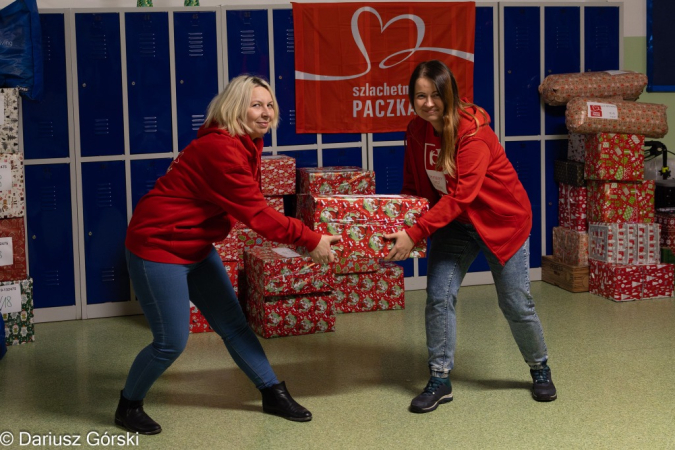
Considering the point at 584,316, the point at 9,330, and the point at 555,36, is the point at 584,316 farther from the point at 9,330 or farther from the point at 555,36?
the point at 9,330

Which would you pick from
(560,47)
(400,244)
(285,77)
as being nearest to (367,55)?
(285,77)

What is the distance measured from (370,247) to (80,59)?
113 inches

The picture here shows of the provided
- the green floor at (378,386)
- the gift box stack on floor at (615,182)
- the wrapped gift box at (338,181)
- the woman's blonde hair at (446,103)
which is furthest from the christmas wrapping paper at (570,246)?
the woman's blonde hair at (446,103)

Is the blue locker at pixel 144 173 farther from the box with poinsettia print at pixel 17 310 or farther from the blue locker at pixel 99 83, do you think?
the box with poinsettia print at pixel 17 310

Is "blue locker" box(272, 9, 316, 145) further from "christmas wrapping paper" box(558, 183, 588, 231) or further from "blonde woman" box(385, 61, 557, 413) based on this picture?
"blonde woman" box(385, 61, 557, 413)

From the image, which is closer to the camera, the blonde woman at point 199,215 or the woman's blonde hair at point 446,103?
the blonde woman at point 199,215

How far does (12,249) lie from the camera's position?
4.98 meters

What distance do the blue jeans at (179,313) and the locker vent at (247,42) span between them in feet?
8.33

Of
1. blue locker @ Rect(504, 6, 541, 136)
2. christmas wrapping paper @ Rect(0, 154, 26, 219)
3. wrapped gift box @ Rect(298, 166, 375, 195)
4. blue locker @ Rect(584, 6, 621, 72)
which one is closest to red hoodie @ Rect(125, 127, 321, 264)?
christmas wrapping paper @ Rect(0, 154, 26, 219)

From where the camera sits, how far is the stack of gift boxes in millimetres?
4930

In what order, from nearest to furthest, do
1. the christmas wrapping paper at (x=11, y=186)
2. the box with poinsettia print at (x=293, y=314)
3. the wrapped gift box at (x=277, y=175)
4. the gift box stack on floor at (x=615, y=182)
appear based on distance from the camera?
the christmas wrapping paper at (x=11, y=186) → the box with poinsettia print at (x=293, y=314) → the wrapped gift box at (x=277, y=175) → the gift box stack on floor at (x=615, y=182)

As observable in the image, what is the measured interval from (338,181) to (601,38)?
2381mm

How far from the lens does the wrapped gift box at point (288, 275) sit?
4.94m

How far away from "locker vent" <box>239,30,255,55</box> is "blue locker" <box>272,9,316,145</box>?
0.15 metres
